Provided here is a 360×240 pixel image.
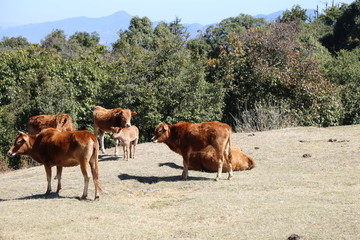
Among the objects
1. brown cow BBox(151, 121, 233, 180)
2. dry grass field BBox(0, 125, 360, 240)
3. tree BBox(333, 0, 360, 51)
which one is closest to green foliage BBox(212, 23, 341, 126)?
dry grass field BBox(0, 125, 360, 240)

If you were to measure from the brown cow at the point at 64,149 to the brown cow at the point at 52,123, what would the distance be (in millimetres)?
5980

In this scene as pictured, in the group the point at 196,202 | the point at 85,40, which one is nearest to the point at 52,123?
the point at 196,202

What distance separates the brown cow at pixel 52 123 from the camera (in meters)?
18.8

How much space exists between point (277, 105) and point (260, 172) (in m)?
14.4

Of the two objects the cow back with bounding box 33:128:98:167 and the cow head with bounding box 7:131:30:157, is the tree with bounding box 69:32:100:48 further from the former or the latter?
the cow back with bounding box 33:128:98:167

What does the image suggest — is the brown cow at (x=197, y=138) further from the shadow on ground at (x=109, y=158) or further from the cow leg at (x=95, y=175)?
the shadow on ground at (x=109, y=158)

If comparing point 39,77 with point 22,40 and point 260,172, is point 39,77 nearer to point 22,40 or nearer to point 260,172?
point 260,172

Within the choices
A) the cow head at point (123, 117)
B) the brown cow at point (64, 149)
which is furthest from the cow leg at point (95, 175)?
the cow head at point (123, 117)

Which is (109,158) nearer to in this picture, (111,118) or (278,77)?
(111,118)

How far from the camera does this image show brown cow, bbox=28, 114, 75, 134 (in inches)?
741

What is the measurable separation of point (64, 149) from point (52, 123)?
790 cm

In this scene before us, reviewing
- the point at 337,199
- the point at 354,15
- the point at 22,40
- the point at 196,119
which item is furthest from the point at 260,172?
the point at 22,40

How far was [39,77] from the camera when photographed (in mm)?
30172

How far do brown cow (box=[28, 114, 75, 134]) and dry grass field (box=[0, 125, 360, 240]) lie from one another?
2.05m
